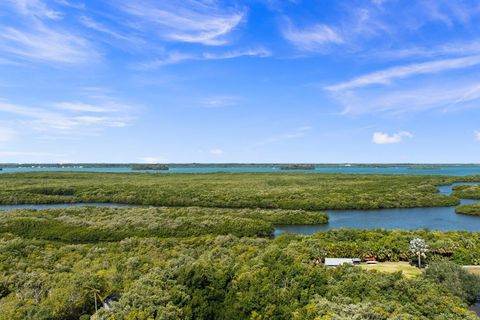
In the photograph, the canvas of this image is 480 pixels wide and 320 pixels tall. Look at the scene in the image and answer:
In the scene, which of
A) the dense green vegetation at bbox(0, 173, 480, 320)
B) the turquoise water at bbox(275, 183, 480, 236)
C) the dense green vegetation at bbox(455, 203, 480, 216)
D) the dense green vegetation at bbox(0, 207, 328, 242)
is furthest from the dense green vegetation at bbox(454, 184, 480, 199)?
the dense green vegetation at bbox(0, 173, 480, 320)

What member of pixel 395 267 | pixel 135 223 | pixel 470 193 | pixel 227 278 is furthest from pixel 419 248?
pixel 470 193

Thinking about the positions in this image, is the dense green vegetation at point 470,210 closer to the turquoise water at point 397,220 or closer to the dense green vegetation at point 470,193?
the turquoise water at point 397,220

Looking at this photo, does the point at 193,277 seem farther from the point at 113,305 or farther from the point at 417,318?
the point at 417,318

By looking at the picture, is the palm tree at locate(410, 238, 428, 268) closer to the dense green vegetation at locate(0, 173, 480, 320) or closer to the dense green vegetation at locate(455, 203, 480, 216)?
the dense green vegetation at locate(0, 173, 480, 320)

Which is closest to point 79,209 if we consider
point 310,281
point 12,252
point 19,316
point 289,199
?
point 12,252

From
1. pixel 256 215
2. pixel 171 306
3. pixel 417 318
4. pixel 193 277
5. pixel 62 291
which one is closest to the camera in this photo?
pixel 417 318

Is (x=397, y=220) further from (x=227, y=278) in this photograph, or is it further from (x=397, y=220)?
(x=227, y=278)
